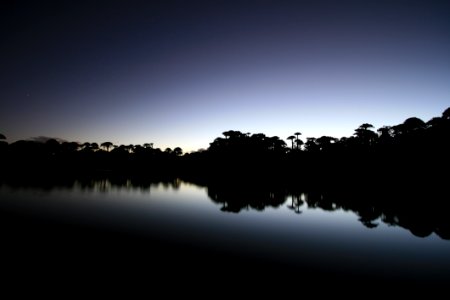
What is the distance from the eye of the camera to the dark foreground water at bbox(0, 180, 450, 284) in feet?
26.3

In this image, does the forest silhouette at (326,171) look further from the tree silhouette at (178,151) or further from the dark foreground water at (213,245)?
the tree silhouette at (178,151)

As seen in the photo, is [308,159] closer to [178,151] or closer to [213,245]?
[213,245]

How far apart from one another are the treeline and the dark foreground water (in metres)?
30.2

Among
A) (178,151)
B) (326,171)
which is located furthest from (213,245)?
(178,151)

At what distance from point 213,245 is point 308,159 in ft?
194

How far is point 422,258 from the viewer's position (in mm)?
10383

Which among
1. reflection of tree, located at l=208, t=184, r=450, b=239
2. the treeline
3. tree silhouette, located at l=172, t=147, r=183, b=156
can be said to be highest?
tree silhouette, located at l=172, t=147, r=183, b=156

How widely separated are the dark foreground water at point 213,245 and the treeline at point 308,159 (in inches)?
1190

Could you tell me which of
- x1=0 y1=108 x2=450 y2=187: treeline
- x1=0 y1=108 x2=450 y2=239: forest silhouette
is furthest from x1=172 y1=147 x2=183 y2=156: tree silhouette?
x1=0 y1=108 x2=450 y2=239: forest silhouette

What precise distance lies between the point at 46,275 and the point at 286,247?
941 centimetres

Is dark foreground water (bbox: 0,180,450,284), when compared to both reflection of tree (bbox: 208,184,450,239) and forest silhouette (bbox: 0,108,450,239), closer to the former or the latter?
reflection of tree (bbox: 208,184,450,239)

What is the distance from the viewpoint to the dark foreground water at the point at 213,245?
802 cm

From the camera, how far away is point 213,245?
35.9 ft

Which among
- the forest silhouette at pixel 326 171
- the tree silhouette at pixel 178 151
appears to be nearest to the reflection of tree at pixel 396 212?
the forest silhouette at pixel 326 171
